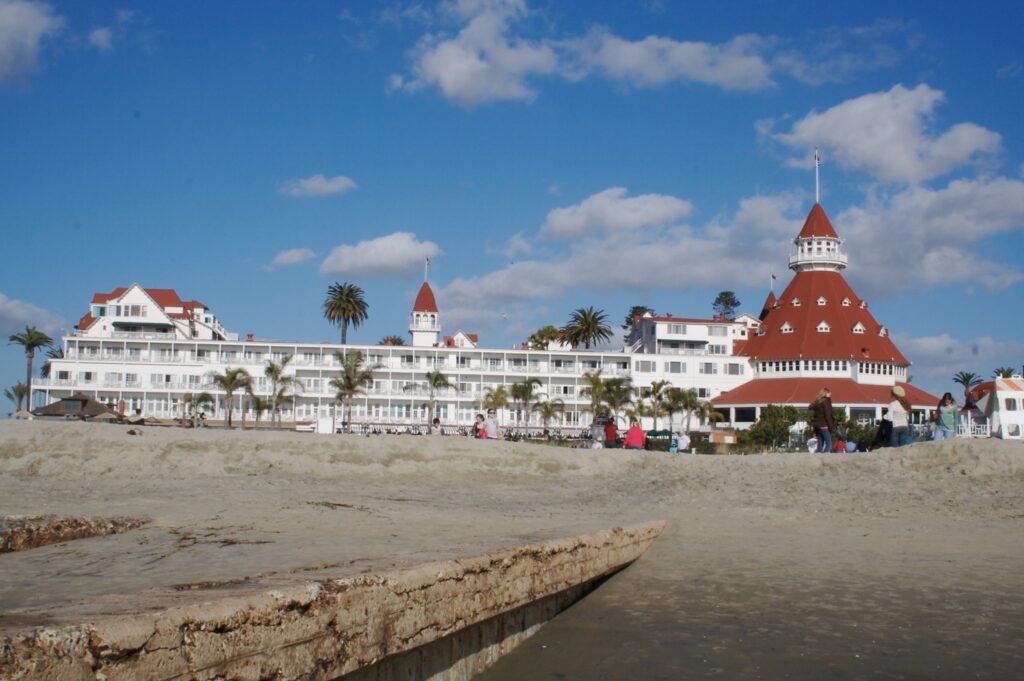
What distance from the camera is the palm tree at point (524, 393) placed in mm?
89500

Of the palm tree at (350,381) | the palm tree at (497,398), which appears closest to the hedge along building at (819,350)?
the palm tree at (497,398)

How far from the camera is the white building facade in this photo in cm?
9100

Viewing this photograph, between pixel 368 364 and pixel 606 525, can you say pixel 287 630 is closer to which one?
pixel 606 525

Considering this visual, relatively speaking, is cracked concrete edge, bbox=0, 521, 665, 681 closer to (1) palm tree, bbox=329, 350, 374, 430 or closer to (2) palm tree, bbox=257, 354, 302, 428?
(1) palm tree, bbox=329, 350, 374, 430

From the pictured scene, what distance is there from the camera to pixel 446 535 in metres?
8.70

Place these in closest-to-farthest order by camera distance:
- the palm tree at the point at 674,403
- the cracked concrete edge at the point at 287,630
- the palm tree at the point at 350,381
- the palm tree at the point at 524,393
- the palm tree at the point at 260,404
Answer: the cracked concrete edge at the point at 287,630, the palm tree at the point at 350,381, the palm tree at the point at 260,404, the palm tree at the point at 524,393, the palm tree at the point at 674,403

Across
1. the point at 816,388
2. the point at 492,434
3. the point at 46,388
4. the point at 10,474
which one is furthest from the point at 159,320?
the point at 10,474

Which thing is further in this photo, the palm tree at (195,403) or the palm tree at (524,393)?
the palm tree at (524,393)

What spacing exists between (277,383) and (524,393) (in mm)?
24559

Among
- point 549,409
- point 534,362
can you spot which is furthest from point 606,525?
point 534,362

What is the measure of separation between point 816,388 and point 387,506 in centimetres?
8057

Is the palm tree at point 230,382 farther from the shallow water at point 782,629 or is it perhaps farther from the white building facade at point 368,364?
the shallow water at point 782,629

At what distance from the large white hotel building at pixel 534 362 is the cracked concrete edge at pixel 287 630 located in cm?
8410

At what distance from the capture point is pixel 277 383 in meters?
90.7
